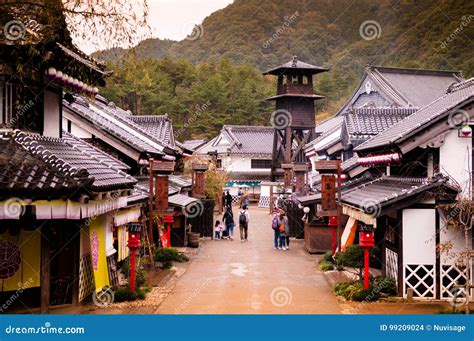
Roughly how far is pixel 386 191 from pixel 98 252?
325 inches

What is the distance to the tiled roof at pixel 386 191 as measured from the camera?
14.1m

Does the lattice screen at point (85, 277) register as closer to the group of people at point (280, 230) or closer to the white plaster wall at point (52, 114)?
the white plaster wall at point (52, 114)

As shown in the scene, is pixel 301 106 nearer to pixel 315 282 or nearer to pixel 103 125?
pixel 103 125

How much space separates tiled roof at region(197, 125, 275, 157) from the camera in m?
62.8

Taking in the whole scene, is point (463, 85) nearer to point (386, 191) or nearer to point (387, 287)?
point (386, 191)

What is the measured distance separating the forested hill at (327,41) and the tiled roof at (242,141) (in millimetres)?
7091

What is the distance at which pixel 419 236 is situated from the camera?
47.4 ft

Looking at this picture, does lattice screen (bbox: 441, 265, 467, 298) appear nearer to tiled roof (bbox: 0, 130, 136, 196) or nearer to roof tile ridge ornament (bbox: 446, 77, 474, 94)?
roof tile ridge ornament (bbox: 446, 77, 474, 94)

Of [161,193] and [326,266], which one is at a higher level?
[161,193]

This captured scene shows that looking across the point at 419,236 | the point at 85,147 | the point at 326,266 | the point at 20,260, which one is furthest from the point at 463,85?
the point at 20,260

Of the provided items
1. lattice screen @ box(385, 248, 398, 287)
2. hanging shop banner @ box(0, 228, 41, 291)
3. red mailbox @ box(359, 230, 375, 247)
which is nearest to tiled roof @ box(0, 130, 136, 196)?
hanging shop banner @ box(0, 228, 41, 291)

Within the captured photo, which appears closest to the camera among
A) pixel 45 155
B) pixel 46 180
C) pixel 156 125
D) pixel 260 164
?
pixel 46 180

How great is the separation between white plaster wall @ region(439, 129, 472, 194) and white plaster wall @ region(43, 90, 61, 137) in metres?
10.2

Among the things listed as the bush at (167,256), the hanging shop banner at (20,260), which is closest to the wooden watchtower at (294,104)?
the bush at (167,256)
